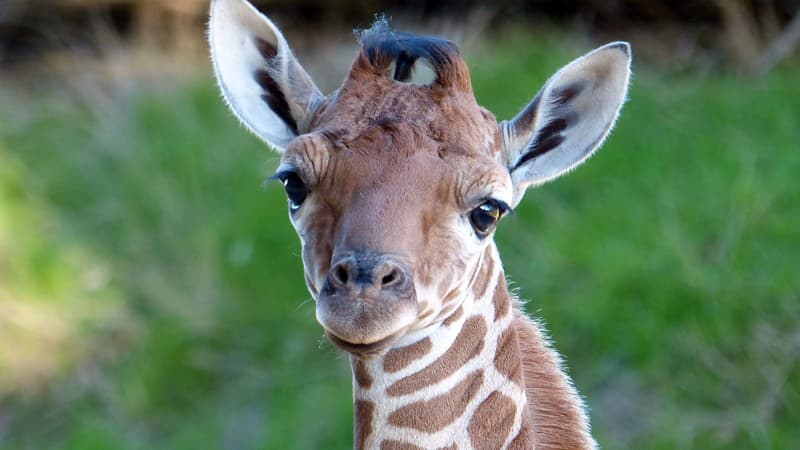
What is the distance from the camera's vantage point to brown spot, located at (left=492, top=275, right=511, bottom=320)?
390 cm

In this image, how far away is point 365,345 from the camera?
3.35 m

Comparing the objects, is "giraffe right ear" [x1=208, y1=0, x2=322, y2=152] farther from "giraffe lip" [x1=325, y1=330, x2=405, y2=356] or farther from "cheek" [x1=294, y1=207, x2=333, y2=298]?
"giraffe lip" [x1=325, y1=330, x2=405, y2=356]

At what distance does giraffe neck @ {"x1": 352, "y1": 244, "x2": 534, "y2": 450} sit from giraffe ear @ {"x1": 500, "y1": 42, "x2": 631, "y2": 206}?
1.36 ft

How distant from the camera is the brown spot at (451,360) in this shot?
12.0 feet

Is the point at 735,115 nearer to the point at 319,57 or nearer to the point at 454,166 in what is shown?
the point at 319,57

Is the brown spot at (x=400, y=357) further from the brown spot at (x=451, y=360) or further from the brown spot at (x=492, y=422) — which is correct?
the brown spot at (x=492, y=422)

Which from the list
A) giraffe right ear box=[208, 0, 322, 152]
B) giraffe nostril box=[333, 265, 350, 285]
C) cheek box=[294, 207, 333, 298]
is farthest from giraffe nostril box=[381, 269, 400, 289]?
giraffe right ear box=[208, 0, 322, 152]

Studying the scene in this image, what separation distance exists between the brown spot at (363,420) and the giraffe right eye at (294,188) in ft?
2.02

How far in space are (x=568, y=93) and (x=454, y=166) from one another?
0.67 metres

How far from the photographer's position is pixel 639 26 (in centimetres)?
992

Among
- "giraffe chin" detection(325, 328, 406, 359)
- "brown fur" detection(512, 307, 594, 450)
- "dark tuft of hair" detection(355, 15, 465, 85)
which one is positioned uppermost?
"dark tuft of hair" detection(355, 15, 465, 85)

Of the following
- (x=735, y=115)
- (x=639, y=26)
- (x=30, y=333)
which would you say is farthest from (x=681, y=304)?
(x=30, y=333)

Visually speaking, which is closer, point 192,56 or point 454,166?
point 454,166

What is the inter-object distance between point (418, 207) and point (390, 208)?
95 millimetres
